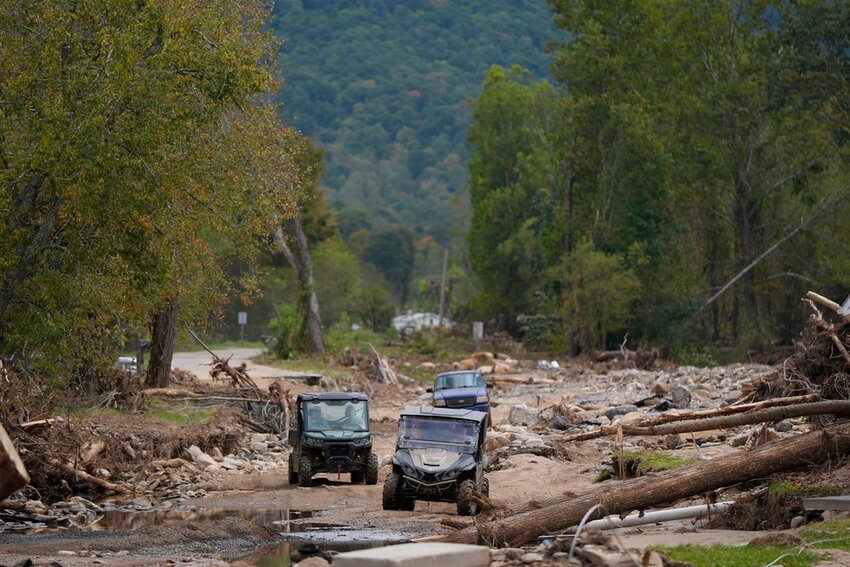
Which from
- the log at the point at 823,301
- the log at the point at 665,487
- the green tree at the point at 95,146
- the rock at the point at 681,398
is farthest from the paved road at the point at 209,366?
the log at the point at 665,487

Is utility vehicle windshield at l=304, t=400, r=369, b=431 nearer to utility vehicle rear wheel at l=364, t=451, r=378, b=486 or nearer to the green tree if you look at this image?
utility vehicle rear wheel at l=364, t=451, r=378, b=486

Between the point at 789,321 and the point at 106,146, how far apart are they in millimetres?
50054

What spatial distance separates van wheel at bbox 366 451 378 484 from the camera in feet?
86.1

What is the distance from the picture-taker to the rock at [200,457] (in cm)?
2828

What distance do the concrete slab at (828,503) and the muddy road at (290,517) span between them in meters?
1.18

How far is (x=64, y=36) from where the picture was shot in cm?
2188

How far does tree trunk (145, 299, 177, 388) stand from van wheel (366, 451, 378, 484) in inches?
487

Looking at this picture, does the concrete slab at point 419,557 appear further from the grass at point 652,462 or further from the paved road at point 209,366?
the paved road at point 209,366

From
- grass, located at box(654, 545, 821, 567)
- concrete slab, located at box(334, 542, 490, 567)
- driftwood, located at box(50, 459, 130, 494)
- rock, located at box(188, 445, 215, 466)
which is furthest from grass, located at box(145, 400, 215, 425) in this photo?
concrete slab, located at box(334, 542, 490, 567)

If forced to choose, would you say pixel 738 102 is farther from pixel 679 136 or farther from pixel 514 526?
pixel 514 526

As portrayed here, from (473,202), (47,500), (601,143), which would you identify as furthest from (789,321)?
(47,500)

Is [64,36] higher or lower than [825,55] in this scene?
lower

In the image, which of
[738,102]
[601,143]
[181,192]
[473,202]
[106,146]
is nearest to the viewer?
[106,146]

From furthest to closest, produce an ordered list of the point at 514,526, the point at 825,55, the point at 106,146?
the point at 825,55
the point at 106,146
the point at 514,526
